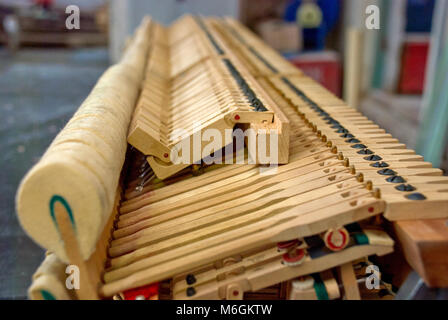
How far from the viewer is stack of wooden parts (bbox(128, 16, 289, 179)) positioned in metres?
1.88

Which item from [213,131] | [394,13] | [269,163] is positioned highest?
[394,13]

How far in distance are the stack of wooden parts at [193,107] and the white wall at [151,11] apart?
4739 millimetres

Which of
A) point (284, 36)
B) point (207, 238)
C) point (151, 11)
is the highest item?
point (151, 11)

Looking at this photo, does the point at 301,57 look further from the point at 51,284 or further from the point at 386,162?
the point at 51,284

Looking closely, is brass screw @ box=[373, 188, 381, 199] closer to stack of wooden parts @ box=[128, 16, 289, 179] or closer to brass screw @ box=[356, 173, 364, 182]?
brass screw @ box=[356, 173, 364, 182]

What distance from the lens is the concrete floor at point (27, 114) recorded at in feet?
8.41

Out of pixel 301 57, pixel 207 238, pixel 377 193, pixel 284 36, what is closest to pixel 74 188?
pixel 207 238

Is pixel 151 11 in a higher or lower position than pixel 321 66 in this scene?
higher

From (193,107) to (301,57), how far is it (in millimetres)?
5670

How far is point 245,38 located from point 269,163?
3498 mm

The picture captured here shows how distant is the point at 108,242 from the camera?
1.80 meters

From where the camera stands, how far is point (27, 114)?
5.31 meters
